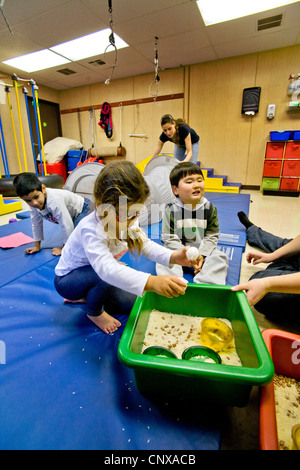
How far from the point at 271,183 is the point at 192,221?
3079 millimetres

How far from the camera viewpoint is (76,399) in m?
0.63

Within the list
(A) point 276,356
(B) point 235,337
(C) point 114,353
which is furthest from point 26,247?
(A) point 276,356

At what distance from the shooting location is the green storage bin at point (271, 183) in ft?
12.4

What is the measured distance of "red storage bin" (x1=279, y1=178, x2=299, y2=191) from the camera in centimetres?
372

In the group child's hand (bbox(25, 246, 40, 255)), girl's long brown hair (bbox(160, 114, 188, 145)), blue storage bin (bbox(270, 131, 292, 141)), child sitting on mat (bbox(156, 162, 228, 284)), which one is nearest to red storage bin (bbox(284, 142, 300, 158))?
blue storage bin (bbox(270, 131, 292, 141))

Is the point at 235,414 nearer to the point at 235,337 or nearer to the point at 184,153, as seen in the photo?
the point at 235,337

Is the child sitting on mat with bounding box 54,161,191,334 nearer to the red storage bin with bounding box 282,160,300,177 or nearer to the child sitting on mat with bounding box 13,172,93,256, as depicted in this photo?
the child sitting on mat with bounding box 13,172,93,256

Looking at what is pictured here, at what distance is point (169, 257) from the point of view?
0.87 meters

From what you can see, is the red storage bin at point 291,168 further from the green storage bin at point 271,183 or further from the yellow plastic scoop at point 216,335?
the yellow plastic scoop at point 216,335

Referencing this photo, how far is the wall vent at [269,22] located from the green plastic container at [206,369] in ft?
11.7

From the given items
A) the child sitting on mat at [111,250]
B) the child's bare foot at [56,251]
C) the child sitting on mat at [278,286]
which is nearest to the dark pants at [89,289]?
the child sitting on mat at [111,250]

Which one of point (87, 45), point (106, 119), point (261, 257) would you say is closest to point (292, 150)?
point (261, 257)

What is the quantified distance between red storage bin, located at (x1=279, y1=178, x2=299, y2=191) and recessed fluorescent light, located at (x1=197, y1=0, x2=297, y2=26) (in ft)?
6.98

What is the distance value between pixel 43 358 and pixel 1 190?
3407 millimetres
